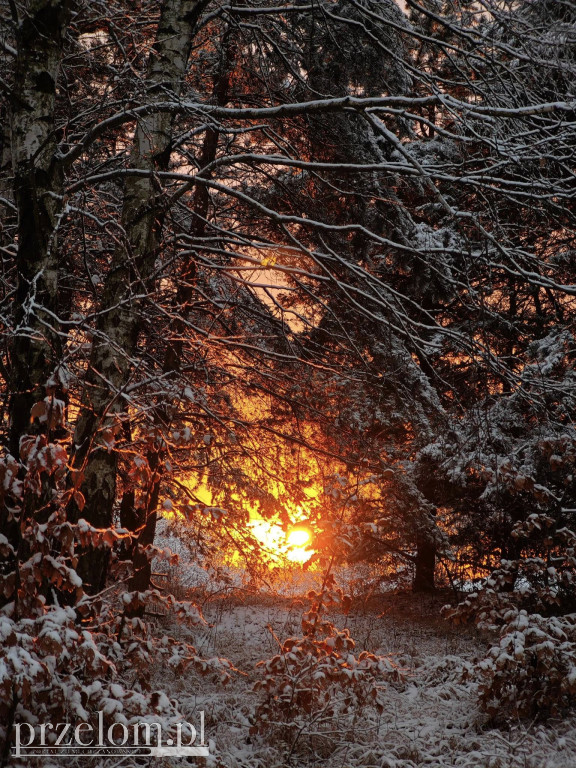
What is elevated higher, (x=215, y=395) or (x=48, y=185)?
(x=48, y=185)

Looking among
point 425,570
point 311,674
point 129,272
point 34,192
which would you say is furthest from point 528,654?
point 425,570

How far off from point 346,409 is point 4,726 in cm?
448

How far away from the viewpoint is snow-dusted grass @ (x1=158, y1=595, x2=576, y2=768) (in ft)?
15.2

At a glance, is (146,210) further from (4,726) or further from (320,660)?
(320,660)

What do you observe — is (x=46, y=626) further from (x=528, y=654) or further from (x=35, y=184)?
(x=528, y=654)

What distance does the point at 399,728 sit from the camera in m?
5.38

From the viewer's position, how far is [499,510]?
28.6ft

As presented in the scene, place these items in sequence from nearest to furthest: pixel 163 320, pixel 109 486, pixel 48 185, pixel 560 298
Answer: pixel 48 185, pixel 109 486, pixel 163 320, pixel 560 298

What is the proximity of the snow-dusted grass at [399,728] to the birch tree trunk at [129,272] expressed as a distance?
1688mm

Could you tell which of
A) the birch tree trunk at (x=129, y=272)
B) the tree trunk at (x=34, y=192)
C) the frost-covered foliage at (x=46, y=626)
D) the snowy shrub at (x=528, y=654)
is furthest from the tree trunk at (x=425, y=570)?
the tree trunk at (x=34, y=192)

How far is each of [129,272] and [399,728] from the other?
4.97 meters

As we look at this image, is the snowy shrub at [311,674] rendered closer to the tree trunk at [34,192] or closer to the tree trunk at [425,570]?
the tree trunk at [34,192]

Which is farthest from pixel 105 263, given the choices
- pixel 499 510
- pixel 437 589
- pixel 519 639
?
pixel 437 589

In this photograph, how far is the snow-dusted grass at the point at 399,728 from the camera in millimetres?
4621
